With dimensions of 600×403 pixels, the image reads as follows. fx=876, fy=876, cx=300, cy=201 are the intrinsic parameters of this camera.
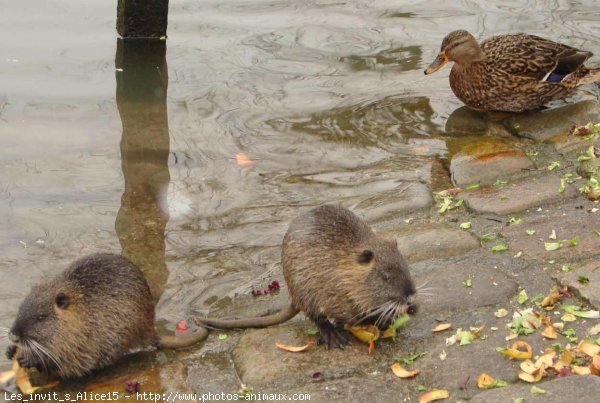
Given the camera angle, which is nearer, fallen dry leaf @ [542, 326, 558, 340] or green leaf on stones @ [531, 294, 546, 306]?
fallen dry leaf @ [542, 326, 558, 340]

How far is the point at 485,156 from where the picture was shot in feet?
23.8

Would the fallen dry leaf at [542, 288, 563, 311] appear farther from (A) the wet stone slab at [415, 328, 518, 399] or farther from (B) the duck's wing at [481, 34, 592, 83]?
(B) the duck's wing at [481, 34, 592, 83]

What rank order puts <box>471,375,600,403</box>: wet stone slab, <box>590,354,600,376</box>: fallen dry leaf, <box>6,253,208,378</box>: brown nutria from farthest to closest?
<box>6,253,208,378</box>: brown nutria → <box>590,354,600,376</box>: fallen dry leaf → <box>471,375,600,403</box>: wet stone slab

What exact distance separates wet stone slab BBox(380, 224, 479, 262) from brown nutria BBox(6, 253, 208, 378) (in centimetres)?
151

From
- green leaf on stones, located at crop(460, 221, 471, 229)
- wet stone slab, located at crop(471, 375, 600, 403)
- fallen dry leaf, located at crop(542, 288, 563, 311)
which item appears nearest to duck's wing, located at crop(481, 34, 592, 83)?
green leaf on stones, located at crop(460, 221, 471, 229)

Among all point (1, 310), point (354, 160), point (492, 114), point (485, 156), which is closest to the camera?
point (1, 310)

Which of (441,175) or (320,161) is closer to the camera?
(441,175)

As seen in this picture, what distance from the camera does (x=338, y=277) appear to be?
16.3 ft

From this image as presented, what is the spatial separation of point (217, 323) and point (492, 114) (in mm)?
4542

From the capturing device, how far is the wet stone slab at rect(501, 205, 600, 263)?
521 centimetres

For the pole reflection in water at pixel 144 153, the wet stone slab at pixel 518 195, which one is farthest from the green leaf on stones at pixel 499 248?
the pole reflection in water at pixel 144 153

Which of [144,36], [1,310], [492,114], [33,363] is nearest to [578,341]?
[33,363]

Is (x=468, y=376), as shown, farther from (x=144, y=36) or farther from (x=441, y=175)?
(x=144, y=36)

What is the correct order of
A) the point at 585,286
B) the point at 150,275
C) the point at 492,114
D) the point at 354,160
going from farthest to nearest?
the point at 492,114 < the point at 354,160 < the point at 150,275 < the point at 585,286
